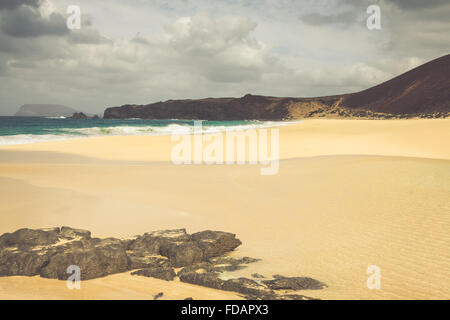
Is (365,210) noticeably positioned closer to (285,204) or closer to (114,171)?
(285,204)

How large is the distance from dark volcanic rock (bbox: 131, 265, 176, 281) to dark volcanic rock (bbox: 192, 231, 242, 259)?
2.49 ft

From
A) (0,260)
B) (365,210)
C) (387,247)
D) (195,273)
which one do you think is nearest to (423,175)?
(365,210)

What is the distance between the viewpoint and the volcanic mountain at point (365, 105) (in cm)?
10106

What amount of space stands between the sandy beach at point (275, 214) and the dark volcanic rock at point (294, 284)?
168 mm

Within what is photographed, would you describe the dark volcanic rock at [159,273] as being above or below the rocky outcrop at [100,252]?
below

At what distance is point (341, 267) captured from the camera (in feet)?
16.3

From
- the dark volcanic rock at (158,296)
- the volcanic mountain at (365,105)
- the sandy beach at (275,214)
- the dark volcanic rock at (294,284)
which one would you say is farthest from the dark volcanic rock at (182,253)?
the volcanic mountain at (365,105)

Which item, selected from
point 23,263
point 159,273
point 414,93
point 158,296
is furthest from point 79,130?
point 414,93

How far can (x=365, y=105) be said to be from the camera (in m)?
136

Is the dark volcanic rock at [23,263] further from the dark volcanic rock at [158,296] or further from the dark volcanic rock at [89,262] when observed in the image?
the dark volcanic rock at [158,296]

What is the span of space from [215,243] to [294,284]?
156cm

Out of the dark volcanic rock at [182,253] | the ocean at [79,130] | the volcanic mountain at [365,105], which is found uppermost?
the volcanic mountain at [365,105]

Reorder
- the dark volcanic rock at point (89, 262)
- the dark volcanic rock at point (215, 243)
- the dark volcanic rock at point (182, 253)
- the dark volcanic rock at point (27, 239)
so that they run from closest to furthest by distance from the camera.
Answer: the dark volcanic rock at point (89, 262), the dark volcanic rock at point (182, 253), the dark volcanic rock at point (27, 239), the dark volcanic rock at point (215, 243)

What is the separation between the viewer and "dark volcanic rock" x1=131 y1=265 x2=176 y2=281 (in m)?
4.53
